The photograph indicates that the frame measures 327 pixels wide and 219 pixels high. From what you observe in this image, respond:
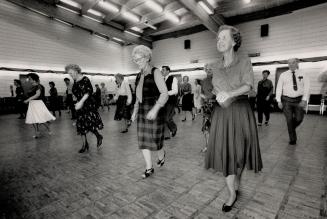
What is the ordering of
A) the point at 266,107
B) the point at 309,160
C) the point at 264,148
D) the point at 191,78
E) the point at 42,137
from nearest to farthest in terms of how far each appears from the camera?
the point at 309,160, the point at 264,148, the point at 42,137, the point at 266,107, the point at 191,78

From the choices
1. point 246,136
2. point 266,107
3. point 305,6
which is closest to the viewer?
point 246,136

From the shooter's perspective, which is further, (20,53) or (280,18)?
(20,53)

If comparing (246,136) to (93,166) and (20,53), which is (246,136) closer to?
(93,166)

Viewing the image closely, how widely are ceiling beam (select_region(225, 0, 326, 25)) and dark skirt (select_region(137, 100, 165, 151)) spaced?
1045 cm

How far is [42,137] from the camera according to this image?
17.2 feet

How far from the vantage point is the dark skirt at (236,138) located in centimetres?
166

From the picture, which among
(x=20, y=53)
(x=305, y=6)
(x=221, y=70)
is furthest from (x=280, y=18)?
(x=20, y=53)

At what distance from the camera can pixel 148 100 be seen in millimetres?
2430

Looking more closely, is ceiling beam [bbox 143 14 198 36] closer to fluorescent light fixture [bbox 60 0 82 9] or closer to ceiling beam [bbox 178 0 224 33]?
ceiling beam [bbox 178 0 224 33]

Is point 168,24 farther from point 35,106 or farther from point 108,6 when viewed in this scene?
point 35,106

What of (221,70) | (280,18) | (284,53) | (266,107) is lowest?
(266,107)

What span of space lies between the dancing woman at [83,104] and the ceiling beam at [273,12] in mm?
10389

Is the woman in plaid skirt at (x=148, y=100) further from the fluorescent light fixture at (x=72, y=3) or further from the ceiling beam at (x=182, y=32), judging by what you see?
the ceiling beam at (x=182, y=32)

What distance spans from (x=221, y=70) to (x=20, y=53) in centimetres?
1376
